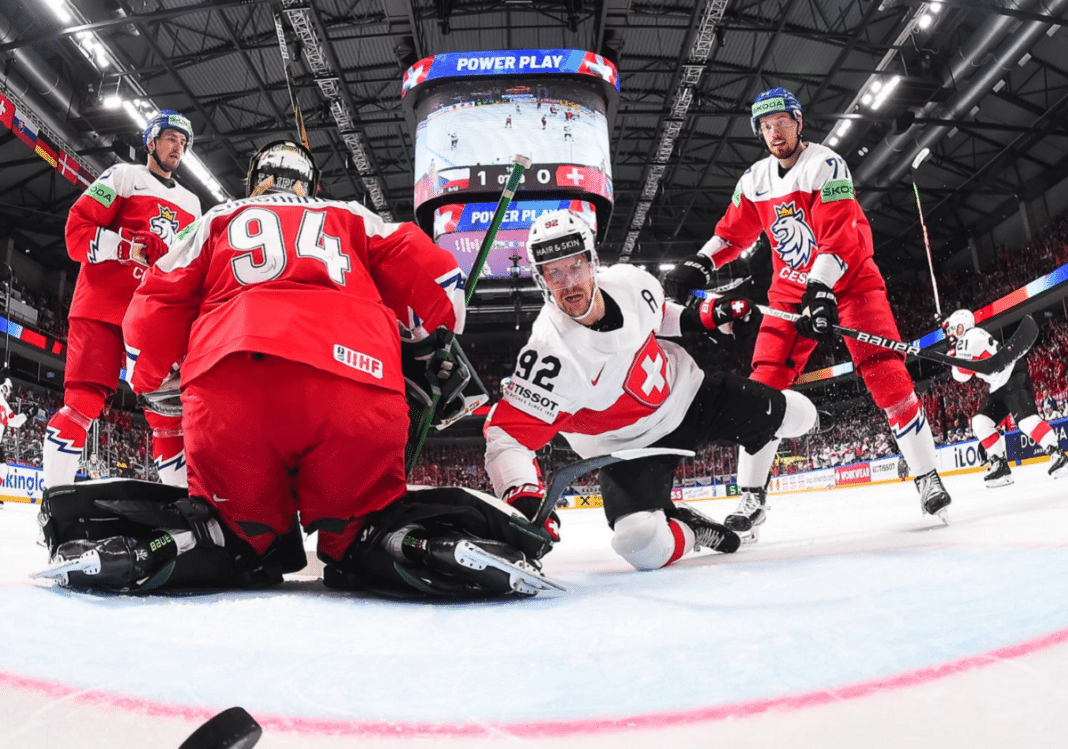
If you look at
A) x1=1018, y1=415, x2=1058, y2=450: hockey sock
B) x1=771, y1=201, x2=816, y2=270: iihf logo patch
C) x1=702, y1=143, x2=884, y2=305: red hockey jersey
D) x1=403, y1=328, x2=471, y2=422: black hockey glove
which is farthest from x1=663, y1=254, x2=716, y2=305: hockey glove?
x1=1018, y1=415, x2=1058, y2=450: hockey sock

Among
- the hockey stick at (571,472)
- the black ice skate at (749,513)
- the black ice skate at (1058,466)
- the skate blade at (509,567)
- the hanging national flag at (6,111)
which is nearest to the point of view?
the skate blade at (509,567)

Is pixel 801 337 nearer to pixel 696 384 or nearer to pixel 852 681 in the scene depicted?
pixel 696 384

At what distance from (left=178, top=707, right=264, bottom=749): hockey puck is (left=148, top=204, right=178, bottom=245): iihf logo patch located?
3.15 meters

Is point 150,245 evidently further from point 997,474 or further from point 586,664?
point 997,474

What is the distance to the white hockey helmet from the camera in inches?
230

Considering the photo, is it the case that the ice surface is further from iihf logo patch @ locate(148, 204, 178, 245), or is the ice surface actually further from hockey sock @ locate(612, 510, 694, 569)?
iihf logo patch @ locate(148, 204, 178, 245)

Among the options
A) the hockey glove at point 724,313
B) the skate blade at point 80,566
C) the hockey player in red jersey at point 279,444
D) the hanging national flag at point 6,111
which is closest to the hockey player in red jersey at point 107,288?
the hockey player in red jersey at point 279,444

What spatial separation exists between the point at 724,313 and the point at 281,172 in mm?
1546

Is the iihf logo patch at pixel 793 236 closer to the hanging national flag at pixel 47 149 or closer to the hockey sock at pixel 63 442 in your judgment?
the hockey sock at pixel 63 442

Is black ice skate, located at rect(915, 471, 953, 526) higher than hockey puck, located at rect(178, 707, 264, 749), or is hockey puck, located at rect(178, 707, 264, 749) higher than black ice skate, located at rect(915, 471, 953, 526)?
black ice skate, located at rect(915, 471, 953, 526)

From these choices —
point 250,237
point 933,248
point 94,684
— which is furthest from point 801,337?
point 933,248

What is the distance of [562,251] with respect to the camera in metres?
2.12

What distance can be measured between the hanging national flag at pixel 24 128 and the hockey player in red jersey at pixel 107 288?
741 cm

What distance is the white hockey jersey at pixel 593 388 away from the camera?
2.13 metres
